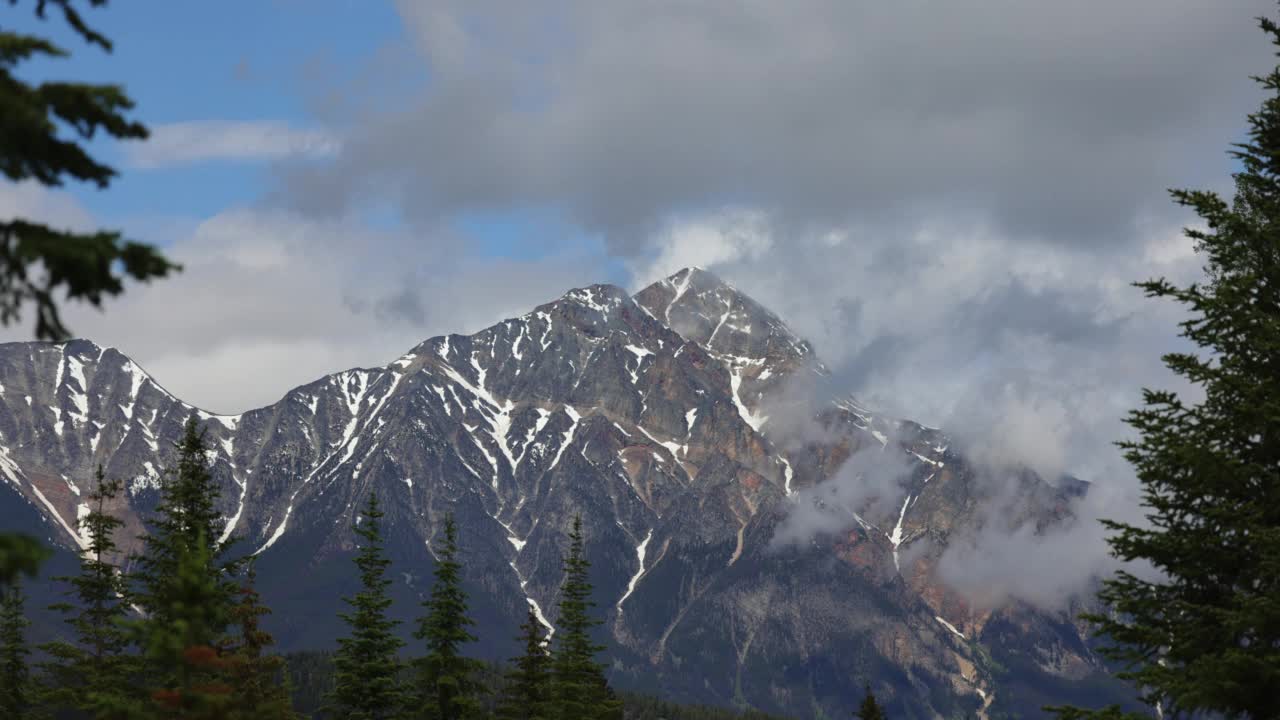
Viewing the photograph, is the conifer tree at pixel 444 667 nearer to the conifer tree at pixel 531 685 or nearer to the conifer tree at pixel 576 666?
the conifer tree at pixel 576 666

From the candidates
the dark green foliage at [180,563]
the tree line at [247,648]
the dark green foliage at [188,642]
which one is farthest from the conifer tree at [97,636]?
the dark green foliage at [188,642]

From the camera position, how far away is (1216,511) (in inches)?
684

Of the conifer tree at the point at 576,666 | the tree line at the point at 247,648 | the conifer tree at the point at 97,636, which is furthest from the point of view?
the conifer tree at the point at 576,666

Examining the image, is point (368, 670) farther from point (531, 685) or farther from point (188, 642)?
point (188, 642)

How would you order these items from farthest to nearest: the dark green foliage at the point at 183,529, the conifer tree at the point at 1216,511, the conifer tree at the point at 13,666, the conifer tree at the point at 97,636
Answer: the conifer tree at the point at 13,666 → the conifer tree at the point at 97,636 → the dark green foliage at the point at 183,529 → the conifer tree at the point at 1216,511

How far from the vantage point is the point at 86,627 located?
4622 cm

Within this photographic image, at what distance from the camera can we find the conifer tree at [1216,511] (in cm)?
1695

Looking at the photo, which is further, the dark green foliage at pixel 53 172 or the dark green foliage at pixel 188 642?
the dark green foliage at pixel 188 642


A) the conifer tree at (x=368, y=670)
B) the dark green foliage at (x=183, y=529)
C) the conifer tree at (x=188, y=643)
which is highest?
the dark green foliage at (x=183, y=529)

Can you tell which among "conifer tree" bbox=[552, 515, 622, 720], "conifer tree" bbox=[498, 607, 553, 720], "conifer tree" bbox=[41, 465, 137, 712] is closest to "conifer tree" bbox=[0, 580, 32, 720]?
"conifer tree" bbox=[41, 465, 137, 712]

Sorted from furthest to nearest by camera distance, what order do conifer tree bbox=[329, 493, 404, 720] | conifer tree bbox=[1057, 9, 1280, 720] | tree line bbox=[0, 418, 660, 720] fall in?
1. conifer tree bbox=[329, 493, 404, 720]
2. tree line bbox=[0, 418, 660, 720]
3. conifer tree bbox=[1057, 9, 1280, 720]

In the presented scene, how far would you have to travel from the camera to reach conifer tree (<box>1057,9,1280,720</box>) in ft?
55.6

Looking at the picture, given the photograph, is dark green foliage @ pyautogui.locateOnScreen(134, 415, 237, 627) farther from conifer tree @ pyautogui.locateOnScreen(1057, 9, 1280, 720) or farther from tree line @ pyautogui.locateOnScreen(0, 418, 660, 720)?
conifer tree @ pyautogui.locateOnScreen(1057, 9, 1280, 720)

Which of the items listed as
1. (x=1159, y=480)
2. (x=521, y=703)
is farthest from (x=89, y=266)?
(x=521, y=703)
